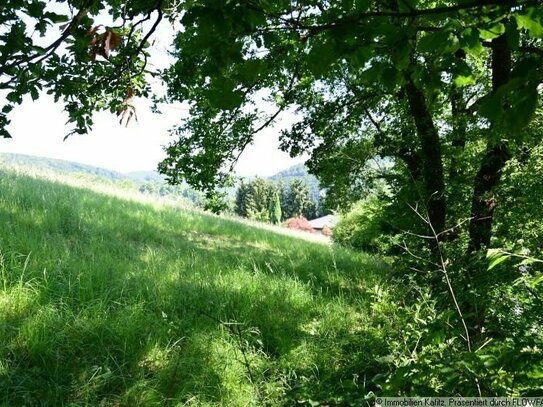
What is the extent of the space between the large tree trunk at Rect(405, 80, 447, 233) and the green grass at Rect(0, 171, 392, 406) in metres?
1.82

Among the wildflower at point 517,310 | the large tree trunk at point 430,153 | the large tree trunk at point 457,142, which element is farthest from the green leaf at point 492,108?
the large tree trunk at point 457,142

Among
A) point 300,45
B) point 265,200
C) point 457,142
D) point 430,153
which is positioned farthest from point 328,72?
point 265,200

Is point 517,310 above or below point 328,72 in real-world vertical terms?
below

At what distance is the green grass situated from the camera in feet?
10.2

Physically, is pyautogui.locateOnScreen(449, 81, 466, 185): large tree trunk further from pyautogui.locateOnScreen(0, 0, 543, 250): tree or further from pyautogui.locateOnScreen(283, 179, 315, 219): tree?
pyautogui.locateOnScreen(283, 179, 315, 219): tree

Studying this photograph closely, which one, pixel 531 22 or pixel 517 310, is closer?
pixel 531 22

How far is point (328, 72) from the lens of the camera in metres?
1.36

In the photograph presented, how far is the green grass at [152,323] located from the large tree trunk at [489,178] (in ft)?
6.13

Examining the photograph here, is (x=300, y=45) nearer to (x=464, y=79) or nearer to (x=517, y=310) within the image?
(x=464, y=79)

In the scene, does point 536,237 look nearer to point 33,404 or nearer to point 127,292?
point 127,292

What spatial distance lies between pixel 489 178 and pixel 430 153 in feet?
2.99

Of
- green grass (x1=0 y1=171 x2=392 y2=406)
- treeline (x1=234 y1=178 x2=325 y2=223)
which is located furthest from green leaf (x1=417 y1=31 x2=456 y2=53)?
treeline (x1=234 y1=178 x2=325 y2=223)

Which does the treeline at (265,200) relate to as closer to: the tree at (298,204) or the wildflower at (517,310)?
the tree at (298,204)

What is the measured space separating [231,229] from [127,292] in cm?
716
